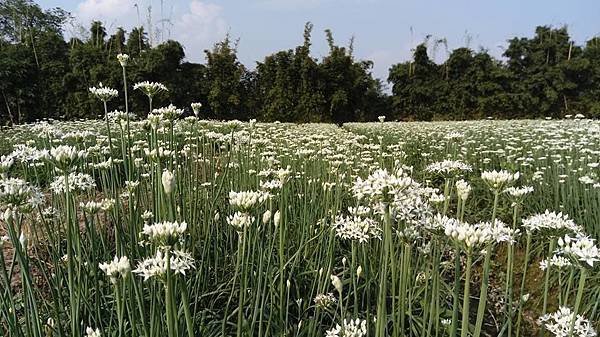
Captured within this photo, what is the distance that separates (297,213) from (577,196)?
287 cm

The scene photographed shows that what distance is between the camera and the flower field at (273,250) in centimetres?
166

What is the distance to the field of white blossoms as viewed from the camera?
166 cm

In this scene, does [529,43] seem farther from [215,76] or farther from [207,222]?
[207,222]

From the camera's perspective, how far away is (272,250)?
3061mm

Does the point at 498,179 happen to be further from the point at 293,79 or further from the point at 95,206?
the point at 293,79

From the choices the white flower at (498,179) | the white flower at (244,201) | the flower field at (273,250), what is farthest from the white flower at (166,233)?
the white flower at (498,179)

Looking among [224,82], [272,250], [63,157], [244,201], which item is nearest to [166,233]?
[244,201]

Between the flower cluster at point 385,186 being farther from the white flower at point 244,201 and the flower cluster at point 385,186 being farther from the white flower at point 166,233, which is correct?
the white flower at point 166,233

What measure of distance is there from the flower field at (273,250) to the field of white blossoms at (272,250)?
0.01 meters

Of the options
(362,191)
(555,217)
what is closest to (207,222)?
(362,191)

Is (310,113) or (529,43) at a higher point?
(529,43)

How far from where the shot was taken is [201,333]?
244 centimetres

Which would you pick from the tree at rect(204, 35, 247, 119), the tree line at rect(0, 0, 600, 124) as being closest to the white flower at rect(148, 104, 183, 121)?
the tree line at rect(0, 0, 600, 124)

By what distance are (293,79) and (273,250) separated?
86.2ft
